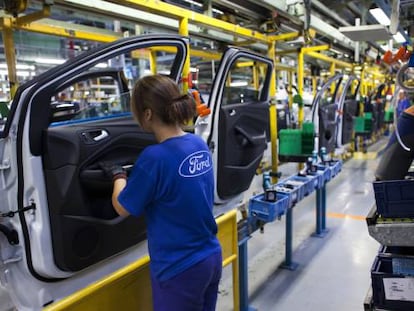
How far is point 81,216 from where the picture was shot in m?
1.46

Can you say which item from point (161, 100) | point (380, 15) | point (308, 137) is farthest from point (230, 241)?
point (380, 15)

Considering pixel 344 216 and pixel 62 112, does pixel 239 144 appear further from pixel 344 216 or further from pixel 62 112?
pixel 344 216

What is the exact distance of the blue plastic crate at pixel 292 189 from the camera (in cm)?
293

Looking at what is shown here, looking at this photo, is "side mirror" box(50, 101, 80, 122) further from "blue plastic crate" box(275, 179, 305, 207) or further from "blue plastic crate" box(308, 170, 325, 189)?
"blue plastic crate" box(308, 170, 325, 189)

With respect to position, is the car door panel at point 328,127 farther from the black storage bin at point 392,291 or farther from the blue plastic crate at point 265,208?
the black storage bin at point 392,291

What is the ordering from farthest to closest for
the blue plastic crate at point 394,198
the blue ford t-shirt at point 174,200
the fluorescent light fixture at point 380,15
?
the fluorescent light fixture at point 380,15 → the blue plastic crate at point 394,198 → the blue ford t-shirt at point 174,200

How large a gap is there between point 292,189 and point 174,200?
1.82 metres

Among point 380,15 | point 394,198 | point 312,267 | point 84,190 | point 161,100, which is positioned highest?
point 380,15

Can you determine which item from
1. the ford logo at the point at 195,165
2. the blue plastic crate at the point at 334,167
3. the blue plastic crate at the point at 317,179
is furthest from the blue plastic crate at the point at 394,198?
the blue plastic crate at the point at 334,167

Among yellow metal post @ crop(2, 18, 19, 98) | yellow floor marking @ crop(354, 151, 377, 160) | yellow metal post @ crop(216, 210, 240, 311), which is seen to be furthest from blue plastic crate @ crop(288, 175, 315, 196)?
yellow floor marking @ crop(354, 151, 377, 160)

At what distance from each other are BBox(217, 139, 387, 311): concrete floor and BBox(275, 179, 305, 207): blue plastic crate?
31.0 inches

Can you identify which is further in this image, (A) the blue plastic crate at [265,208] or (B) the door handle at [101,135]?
(A) the blue plastic crate at [265,208]

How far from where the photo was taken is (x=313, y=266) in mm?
3561

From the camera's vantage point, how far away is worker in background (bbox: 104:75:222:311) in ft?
4.45
